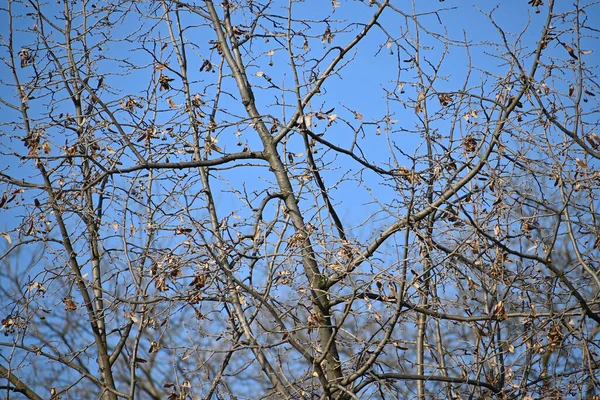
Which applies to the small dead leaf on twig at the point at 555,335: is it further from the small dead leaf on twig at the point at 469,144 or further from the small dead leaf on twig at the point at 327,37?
the small dead leaf on twig at the point at 327,37

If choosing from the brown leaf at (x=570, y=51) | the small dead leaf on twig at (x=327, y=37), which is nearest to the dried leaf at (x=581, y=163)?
the brown leaf at (x=570, y=51)

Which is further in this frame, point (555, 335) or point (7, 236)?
point (7, 236)

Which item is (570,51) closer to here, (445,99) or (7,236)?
(445,99)

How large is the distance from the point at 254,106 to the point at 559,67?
7.66 feet

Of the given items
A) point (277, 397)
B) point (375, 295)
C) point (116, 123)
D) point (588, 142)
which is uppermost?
point (116, 123)

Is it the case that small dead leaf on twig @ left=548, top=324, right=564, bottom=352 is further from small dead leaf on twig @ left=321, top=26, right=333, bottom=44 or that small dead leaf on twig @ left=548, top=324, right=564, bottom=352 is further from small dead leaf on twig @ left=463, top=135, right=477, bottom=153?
small dead leaf on twig @ left=321, top=26, right=333, bottom=44

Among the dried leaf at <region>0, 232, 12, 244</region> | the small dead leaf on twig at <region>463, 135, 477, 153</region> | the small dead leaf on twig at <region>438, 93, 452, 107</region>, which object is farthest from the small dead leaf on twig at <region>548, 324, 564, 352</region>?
the dried leaf at <region>0, 232, 12, 244</region>

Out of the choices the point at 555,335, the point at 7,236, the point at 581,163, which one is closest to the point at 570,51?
the point at 581,163

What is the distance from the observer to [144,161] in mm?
5438

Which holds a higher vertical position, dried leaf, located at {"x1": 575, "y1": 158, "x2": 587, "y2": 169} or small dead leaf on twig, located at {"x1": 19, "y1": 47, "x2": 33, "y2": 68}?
small dead leaf on twig, located at {"x1": 19, "y1": 47, "x2": 33, "y2": 68}

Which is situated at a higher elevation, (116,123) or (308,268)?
(116,123)

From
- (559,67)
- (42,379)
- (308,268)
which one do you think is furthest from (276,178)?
(42,379)

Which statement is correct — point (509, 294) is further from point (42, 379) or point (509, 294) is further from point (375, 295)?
point (42, 379)

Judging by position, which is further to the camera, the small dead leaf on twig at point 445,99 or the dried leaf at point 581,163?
the small dead leaf on twig at point 445,99
